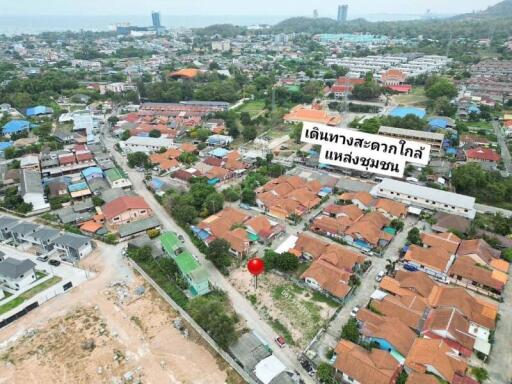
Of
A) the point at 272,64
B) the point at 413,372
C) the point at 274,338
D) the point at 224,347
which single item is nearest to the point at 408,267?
the point at 413,372

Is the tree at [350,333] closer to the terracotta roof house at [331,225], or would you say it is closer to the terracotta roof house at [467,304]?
the terracotta roof house at [467,304]

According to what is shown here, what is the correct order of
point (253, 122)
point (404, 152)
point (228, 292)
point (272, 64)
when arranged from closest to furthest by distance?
1. point (404, 152)
2. point (228, 292)
3. point (253, 122)
4. point (272, 64)

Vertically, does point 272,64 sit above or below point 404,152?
below

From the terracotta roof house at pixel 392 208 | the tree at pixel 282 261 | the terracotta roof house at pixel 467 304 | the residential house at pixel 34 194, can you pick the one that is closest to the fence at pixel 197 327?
the tree at pixel 282 261

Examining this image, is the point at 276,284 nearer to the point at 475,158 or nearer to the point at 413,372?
the point at 413,372

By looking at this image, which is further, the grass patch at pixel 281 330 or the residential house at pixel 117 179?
the residential house at pixel 117 179

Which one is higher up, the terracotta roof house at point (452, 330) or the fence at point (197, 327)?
the terracotta roof house at point (452, 330)

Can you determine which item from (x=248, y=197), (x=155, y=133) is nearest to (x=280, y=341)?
(x=248, y=197)
